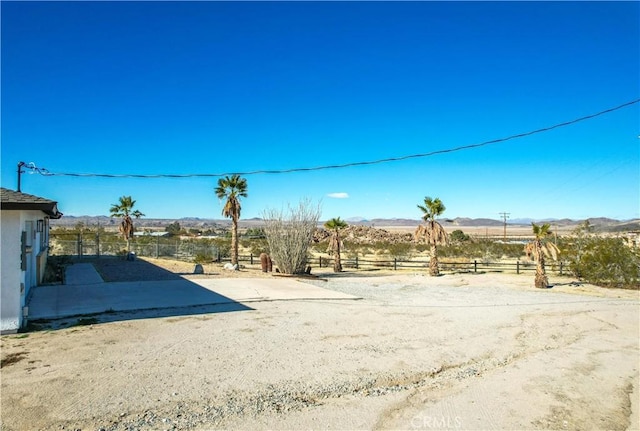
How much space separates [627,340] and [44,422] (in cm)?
1156

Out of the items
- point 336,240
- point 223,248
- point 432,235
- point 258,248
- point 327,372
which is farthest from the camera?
point 258,248

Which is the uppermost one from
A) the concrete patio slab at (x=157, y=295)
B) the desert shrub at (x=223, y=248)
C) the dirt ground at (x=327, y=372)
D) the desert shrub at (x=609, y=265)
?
the desert shrub at (x=223, y=248)

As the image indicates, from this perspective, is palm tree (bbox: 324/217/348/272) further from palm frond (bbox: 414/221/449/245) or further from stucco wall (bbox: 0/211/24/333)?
stucco wall (bbox: 0/211/24/333)

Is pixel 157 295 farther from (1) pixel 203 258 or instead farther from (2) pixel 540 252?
(1) pixel 203 258

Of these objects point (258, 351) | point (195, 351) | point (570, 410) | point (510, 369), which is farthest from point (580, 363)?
point (195, 351)

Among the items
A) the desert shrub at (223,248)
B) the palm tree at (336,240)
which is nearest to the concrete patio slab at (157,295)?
the palm tree at (336,240)

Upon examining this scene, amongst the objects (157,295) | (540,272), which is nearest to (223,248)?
(157,295)

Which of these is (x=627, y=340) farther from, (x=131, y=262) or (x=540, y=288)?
(x=131, y=262)

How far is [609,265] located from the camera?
73.3ft

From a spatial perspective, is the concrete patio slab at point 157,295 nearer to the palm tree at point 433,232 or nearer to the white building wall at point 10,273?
the white building wall at point 10,273

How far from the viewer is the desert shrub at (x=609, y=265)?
21656 mm

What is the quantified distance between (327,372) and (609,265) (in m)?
19.9

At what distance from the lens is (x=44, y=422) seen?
5586 mm

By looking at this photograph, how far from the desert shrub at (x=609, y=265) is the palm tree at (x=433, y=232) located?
6767 mm
